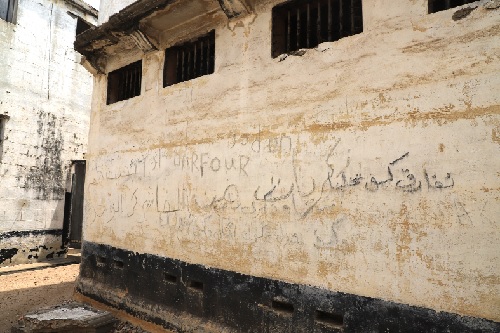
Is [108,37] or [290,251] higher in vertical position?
[108,37]

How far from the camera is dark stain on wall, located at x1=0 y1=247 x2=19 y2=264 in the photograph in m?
8.74

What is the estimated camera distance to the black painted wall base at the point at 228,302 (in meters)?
2.92

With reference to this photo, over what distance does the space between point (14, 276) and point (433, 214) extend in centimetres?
965

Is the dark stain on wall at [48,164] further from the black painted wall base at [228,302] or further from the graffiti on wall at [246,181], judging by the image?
the graffiti on wall at [246,181]

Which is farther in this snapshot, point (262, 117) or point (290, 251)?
point (262, 117)

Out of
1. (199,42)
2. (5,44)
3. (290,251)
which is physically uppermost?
(5,44)

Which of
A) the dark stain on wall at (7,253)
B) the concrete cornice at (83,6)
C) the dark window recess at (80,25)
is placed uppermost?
the concrete cornice at (83,6)

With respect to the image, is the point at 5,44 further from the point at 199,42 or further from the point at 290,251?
the point at 290,251

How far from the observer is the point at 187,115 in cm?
491

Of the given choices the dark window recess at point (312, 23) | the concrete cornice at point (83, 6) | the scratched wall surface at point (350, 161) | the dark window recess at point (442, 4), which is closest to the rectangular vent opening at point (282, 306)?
the scratched wall surface at point (350, 161)

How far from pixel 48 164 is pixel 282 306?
921cm

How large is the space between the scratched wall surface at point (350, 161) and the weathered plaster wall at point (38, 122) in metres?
6.30

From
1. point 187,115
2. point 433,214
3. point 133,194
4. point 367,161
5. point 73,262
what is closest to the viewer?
point 433,214

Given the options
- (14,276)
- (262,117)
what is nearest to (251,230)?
(262,117)
